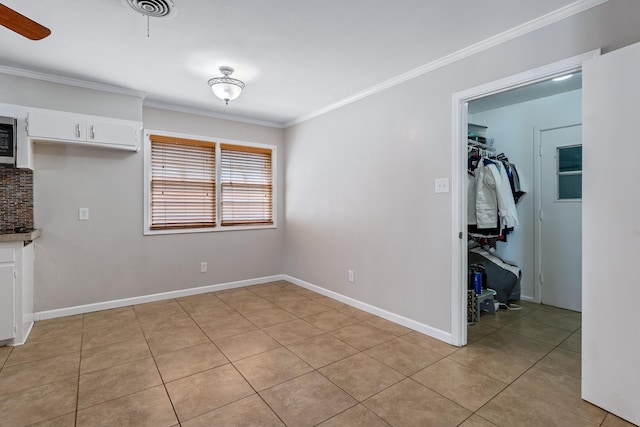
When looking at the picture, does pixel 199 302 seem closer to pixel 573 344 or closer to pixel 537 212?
pixel 573 344

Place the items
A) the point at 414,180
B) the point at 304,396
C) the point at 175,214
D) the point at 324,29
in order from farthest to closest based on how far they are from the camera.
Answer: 1. the point at 175,214
2. the point at 414,180
3. the point at 324,29
4. the point at 304,396

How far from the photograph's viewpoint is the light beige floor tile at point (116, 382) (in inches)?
77.9

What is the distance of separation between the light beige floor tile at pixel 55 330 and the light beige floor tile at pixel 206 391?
1.56 meters

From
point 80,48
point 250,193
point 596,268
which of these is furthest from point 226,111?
point 596,268

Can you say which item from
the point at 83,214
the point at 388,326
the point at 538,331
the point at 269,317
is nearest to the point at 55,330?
the point at 83,214

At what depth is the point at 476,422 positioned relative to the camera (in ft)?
5.70

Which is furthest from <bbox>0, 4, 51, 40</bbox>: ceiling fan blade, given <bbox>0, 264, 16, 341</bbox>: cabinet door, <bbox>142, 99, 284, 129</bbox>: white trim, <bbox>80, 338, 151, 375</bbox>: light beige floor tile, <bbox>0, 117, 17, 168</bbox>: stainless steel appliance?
<bbox>142, 99, 284, 129</bbox>: white trim

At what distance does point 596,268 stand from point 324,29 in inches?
92.1

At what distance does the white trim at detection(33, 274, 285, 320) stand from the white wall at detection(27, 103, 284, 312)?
5cm

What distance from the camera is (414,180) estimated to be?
300 centimetres

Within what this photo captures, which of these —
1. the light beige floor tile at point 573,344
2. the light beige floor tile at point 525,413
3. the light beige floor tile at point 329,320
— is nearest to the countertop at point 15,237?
the light beige floor tile at point 329,320

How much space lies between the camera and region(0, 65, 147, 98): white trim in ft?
9.70

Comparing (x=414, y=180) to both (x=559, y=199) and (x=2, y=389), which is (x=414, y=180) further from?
(x=2, y=389)

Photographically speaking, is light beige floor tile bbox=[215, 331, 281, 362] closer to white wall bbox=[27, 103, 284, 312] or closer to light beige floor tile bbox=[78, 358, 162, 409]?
light beige floor tile bbox=[78, 358, 162, 409]
